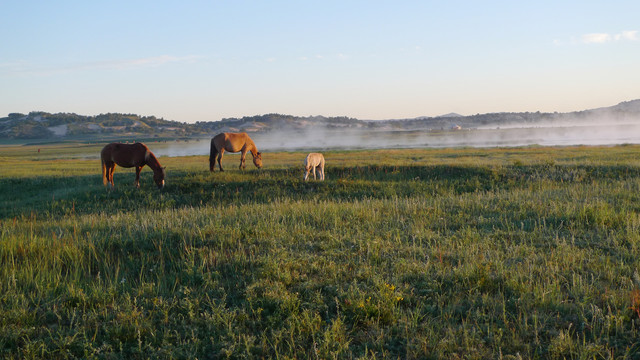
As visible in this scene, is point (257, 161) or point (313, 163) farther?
point (257, 161)

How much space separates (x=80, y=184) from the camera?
75.6 feet

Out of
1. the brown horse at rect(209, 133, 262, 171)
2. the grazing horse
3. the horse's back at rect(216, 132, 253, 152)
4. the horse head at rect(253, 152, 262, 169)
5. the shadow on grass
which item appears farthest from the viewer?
the horse head at rect(253, 152, 262, 169)

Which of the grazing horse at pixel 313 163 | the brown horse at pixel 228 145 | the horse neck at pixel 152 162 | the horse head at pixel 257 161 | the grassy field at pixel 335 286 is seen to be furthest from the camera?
the horse head at pixel 257 161

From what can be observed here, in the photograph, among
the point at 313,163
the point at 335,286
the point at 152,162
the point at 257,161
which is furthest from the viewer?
the point at 257,161

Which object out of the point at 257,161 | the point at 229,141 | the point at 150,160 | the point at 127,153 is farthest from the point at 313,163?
the point at 127,153

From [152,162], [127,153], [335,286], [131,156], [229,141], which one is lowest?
[335,286]

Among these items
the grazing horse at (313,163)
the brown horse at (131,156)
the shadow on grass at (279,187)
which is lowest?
the shadow on grass at (279,187)

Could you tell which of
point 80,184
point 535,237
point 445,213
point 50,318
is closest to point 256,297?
point 50,318

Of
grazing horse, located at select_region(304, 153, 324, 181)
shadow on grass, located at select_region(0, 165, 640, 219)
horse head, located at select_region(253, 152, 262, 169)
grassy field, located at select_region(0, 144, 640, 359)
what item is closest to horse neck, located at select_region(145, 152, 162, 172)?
shadow on grass, located at select_region(0, 165, 640, 219)

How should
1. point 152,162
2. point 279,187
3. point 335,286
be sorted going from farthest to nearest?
point 152,162 → point 279,187 → point 335,286

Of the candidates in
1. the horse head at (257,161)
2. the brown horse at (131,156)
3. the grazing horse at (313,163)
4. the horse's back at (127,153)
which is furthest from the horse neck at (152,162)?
the grazing horse at (313,163)

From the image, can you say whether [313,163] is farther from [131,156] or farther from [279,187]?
[131,156]

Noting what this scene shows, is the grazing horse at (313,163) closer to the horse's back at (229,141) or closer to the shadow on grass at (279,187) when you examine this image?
the shadow on grass at (279,187)

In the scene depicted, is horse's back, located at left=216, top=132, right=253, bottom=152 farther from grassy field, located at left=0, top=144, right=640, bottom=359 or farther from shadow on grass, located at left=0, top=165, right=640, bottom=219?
grassy field, located at left=0, top=144, right=640, bottom=359
